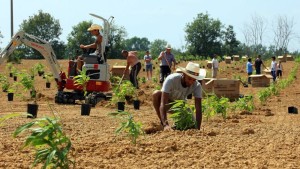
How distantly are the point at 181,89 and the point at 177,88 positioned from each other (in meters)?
0.06

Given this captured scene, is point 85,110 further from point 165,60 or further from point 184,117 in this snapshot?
point 165,60

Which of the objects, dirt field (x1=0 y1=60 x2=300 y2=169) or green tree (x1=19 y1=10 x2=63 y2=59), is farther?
green tree (x1=19 y1=10 x2=63 y2=59)

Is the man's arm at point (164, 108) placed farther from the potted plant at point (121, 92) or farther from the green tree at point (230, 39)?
the green tree at point (230, 39)

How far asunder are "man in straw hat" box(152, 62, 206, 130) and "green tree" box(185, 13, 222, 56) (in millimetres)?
76664

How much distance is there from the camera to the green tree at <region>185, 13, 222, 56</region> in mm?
86312

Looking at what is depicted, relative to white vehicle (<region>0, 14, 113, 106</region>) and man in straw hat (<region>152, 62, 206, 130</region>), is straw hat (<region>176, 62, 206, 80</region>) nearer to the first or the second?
man in straw hat (<region>152, 62, 206, 130</region>)

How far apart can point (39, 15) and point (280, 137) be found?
3178 inches

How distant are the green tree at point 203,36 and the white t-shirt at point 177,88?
252 feet

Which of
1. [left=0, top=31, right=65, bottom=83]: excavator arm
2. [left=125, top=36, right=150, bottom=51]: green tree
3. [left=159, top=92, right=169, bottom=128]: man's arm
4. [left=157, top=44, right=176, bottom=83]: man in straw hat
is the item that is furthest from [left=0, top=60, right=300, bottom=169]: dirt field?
[left=125, top=36, right=150, bottom=51]: green tree

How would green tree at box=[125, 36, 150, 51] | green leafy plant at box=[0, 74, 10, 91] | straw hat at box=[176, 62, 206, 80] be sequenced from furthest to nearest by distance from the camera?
green tree at box=[125, 36, 150, 51]
green leafy plant at box=[0, 74, 10, 91]
straw hat at box=[176, 62, 206, 80]

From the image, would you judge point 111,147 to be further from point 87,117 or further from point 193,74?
point 87,117

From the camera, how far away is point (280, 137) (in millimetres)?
8336

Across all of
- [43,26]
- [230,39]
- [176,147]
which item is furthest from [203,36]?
[176,147]

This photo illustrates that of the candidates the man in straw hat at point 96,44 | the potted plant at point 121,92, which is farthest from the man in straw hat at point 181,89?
the man in straw hat at point 96,44
